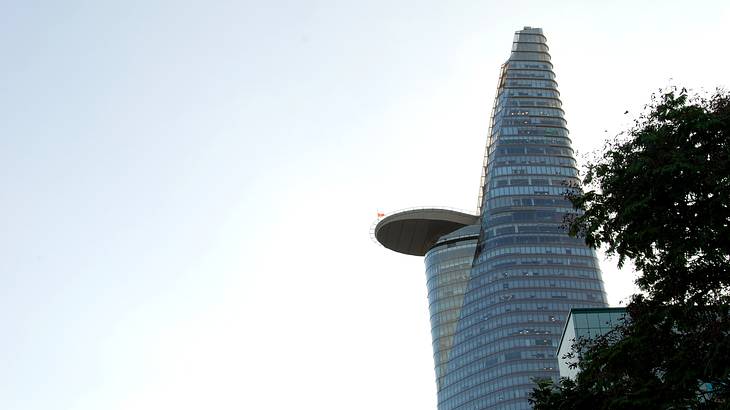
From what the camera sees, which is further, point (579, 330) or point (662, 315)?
point (579, 330)

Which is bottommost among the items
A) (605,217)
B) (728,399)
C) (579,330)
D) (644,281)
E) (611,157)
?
(728,399)

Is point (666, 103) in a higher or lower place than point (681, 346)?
higher

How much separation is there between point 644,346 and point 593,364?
236 centimetres

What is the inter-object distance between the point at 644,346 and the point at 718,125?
26.3ft

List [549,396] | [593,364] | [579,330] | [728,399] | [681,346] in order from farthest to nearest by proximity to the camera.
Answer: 1. [579,330]
2. [549,396]
3. [593,364]
4. [681,346]
5. [728,399]

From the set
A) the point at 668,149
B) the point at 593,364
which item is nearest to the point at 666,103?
the point at 668,149

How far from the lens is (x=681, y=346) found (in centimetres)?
3102

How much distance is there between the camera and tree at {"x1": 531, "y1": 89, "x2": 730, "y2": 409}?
99.8 feet

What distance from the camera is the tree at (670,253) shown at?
30422 millimetres

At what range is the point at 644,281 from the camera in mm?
33719

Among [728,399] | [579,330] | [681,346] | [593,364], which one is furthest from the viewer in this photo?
[579,330]

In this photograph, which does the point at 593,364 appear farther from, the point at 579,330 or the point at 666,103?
the point at 579,330

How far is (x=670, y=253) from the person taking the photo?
31.6 m

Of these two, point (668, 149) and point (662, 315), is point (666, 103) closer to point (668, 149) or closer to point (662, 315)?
point (668, 149)
